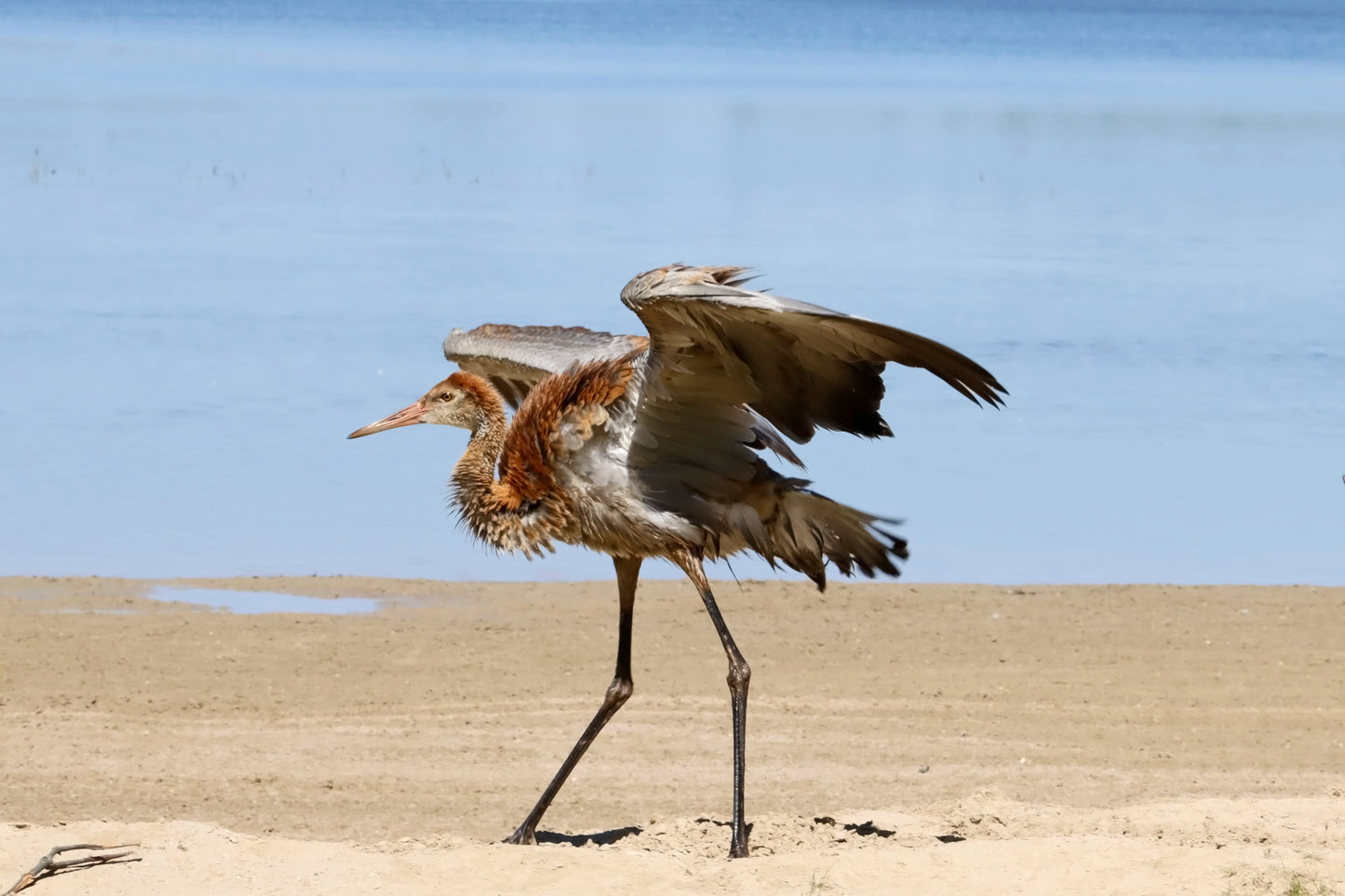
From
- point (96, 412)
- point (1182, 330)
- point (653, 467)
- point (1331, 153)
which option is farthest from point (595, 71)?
point (653, 467)

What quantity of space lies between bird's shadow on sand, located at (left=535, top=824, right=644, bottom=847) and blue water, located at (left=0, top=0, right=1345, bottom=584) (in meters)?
4.33

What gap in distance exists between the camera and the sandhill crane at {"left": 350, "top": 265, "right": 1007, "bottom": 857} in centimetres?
629

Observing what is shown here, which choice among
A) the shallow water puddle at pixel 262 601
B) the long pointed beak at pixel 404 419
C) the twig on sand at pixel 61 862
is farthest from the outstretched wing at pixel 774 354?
the shallow water puddle at pixel 262 601

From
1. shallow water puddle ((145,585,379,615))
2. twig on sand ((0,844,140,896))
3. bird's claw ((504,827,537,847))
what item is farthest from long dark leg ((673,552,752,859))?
shallow water puddle ((145,585,379,615))

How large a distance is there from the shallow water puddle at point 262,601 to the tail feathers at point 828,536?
13.0ft

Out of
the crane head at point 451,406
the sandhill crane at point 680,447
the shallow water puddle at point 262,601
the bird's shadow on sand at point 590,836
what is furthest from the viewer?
the shallow water puddle at point 262,601

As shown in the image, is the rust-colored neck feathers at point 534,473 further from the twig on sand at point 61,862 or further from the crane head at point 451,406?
the twig on sand at point 61,862

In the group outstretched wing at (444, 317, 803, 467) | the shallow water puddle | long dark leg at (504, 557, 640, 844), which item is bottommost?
the shallow water puddle

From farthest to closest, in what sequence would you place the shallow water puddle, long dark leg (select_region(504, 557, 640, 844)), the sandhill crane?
1. the shallow water puddle
2. long dark leg (select_region(504, 557, 640, 844))
3. the sandhill crane

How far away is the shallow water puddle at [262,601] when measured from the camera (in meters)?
10.5

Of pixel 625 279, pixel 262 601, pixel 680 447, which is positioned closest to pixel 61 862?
pixel 680 447

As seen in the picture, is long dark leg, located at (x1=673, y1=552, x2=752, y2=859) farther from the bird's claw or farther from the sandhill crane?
the bird's claw

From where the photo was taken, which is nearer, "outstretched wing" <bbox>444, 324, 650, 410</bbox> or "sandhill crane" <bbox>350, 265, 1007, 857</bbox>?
"sandhill crane" <bbox>350, 265, 1007, 857</bbox>

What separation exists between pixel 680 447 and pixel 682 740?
2.05 metres
